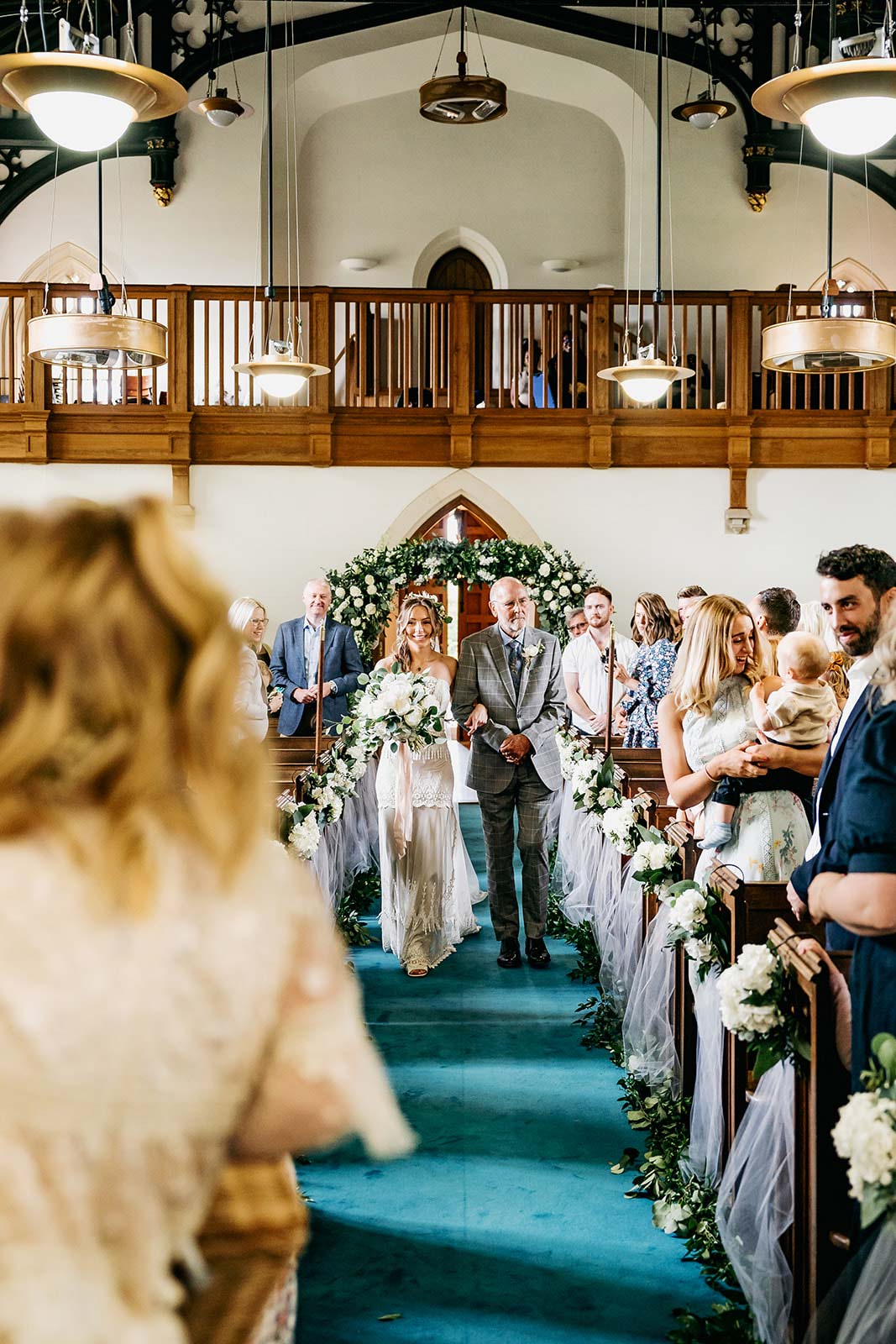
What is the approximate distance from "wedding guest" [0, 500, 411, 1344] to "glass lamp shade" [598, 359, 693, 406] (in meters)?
7.76

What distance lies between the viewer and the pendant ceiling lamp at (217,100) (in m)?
11.4

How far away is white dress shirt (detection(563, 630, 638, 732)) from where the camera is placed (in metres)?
8.20

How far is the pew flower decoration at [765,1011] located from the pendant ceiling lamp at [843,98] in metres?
2.37

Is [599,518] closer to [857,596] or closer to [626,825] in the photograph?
[626,825]

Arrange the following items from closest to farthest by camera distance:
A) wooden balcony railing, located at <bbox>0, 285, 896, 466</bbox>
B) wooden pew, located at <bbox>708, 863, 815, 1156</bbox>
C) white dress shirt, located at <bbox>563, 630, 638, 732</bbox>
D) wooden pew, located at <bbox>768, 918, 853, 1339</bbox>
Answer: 1. wooden pew, located at <bbox>768, 918, 853, 1339</bbox>
2. wooden pew, located at <bbox>708, 863, 815, 1156</bbox>
3. white dress shirt, located at <bbox>563, 630, 638, 732</bbox>
4. wooden balcony railing, located at <bbox>0, 285, 896, 466</bbox>

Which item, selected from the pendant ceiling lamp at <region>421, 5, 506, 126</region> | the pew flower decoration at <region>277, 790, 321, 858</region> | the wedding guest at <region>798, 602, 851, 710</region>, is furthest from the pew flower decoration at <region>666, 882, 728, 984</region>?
the pendant ceiling lamp at <region>421, 5, 506, 126</region>

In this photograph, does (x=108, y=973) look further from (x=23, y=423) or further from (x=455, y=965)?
(x=23, y=423)

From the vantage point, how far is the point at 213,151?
42.6ft

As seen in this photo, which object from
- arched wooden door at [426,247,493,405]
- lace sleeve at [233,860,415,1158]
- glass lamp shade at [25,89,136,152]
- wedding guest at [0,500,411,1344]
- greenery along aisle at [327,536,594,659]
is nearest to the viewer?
wedding guest at [0,500,411,1344]

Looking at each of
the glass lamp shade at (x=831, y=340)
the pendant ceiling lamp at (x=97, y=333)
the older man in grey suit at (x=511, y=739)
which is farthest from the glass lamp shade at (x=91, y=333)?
the glass lamp shade at (x=831, y=340)

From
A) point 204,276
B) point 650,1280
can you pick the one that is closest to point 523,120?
point 204,276

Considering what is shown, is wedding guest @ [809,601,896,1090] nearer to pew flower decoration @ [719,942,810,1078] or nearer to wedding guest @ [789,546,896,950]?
pew flower decoration @ [719,942,810,1078]

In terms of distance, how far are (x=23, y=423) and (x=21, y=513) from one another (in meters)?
10.7

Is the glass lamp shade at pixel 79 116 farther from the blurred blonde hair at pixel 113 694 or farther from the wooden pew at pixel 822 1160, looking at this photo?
the wooden pew at pixel 822 1160
